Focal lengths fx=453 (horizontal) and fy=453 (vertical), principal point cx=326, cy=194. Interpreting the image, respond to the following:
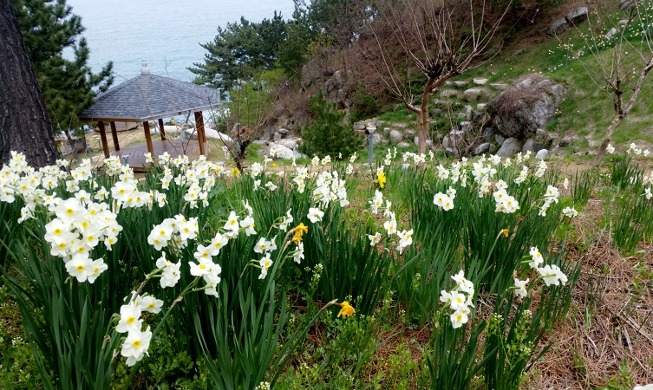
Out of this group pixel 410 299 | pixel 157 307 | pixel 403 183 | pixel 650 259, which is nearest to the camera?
pixel 157 307

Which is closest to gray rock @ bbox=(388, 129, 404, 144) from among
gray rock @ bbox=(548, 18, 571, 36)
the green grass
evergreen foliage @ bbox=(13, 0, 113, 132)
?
the green grass

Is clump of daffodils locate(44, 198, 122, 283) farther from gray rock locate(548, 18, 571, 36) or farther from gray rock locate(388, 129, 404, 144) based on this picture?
gray rock locate(548, 18, 571, 36)

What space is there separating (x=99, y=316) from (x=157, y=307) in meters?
0.18

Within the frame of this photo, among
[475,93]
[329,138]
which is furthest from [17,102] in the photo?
[475,93]

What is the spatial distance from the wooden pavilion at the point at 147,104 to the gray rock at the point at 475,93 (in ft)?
26.5

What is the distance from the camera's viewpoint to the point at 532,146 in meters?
11.9

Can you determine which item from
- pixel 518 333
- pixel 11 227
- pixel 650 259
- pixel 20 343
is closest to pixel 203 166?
pixel 11 227

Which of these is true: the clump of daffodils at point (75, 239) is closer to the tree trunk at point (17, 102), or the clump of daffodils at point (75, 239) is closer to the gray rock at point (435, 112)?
the tree trunk at point (17, 102)

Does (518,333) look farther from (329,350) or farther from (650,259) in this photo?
(650,259)

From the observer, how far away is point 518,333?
142 cm

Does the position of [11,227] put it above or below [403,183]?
above

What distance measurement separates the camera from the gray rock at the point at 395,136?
1478 cm

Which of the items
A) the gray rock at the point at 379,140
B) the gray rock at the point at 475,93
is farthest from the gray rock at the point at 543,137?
the gray rock at the point at 379,140

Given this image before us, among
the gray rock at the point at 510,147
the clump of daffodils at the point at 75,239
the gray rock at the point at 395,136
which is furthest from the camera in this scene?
the gray rock at the point at 395,136
